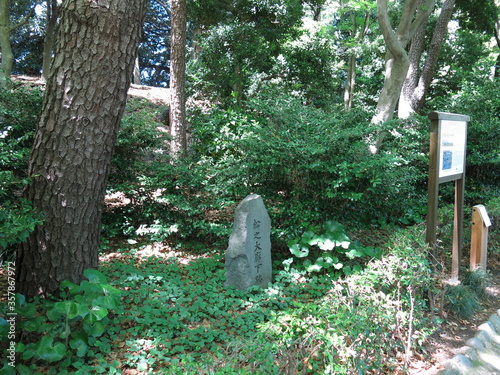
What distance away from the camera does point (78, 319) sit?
9.26 feet

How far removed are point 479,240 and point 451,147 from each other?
1.38m

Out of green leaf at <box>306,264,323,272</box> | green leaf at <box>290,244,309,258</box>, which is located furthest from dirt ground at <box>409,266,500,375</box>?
green leaf at <box>290,244,309,258</box>

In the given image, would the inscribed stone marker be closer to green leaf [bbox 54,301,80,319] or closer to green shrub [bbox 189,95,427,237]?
green shrub [bbox 189,95,427,237]

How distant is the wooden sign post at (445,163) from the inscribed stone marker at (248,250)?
178 cm

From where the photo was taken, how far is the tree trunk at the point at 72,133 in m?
3.04

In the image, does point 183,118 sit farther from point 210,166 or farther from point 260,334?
point 260,334

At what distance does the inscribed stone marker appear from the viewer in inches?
164

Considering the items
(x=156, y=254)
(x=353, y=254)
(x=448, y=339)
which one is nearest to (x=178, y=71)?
(x=156, y=254)

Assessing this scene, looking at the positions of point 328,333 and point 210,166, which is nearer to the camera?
point 328,333

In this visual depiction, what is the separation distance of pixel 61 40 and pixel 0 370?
242 centimetres

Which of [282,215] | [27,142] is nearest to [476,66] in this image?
[282,215]

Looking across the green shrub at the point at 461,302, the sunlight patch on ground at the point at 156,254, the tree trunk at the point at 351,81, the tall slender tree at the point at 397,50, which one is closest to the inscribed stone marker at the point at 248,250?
the sunlight patch on ground at the point at 156,254

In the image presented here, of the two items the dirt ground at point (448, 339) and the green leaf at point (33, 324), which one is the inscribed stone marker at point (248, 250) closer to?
the dirt ground at point (448, 339)

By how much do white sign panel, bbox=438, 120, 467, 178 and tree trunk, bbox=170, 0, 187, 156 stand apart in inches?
209
